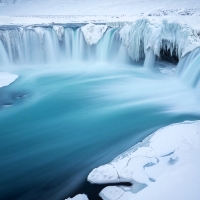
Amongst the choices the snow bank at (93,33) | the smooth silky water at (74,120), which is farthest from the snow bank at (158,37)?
the snow bank at (93,33)

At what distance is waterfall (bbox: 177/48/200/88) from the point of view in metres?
6.76

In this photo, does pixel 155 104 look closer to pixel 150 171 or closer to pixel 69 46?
pixel 150 171

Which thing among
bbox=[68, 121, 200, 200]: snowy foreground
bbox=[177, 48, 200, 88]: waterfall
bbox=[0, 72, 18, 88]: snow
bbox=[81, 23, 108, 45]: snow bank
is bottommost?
bbox=[0, 72, 18, 88]: snow

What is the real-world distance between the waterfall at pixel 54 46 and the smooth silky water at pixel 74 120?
1.59m

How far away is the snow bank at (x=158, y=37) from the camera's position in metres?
7.75

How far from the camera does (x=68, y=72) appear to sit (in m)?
9.72

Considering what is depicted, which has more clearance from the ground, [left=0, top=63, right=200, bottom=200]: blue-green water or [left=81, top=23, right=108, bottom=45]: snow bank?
[left=81, top=23, right=108, bottom=45]: snow bank

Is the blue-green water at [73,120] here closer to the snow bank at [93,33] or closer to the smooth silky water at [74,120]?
the smooth silky water at [74,120]

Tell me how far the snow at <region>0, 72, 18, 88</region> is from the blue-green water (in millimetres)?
331

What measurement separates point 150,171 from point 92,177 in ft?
2.96

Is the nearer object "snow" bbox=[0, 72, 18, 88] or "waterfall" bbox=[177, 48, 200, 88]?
"waterfall" bbox=[177, 48, 200, 88]

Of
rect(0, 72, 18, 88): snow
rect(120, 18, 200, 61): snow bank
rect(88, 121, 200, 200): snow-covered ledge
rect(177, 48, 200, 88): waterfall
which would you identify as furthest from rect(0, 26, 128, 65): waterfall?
rect(88, 121, 200, 200): snow-covered ledge

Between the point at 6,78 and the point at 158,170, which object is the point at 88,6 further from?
the point at 158,170

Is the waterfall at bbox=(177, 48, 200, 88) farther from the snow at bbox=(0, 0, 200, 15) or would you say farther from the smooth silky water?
the snow at bbox=(0, 0, 200, 15)
